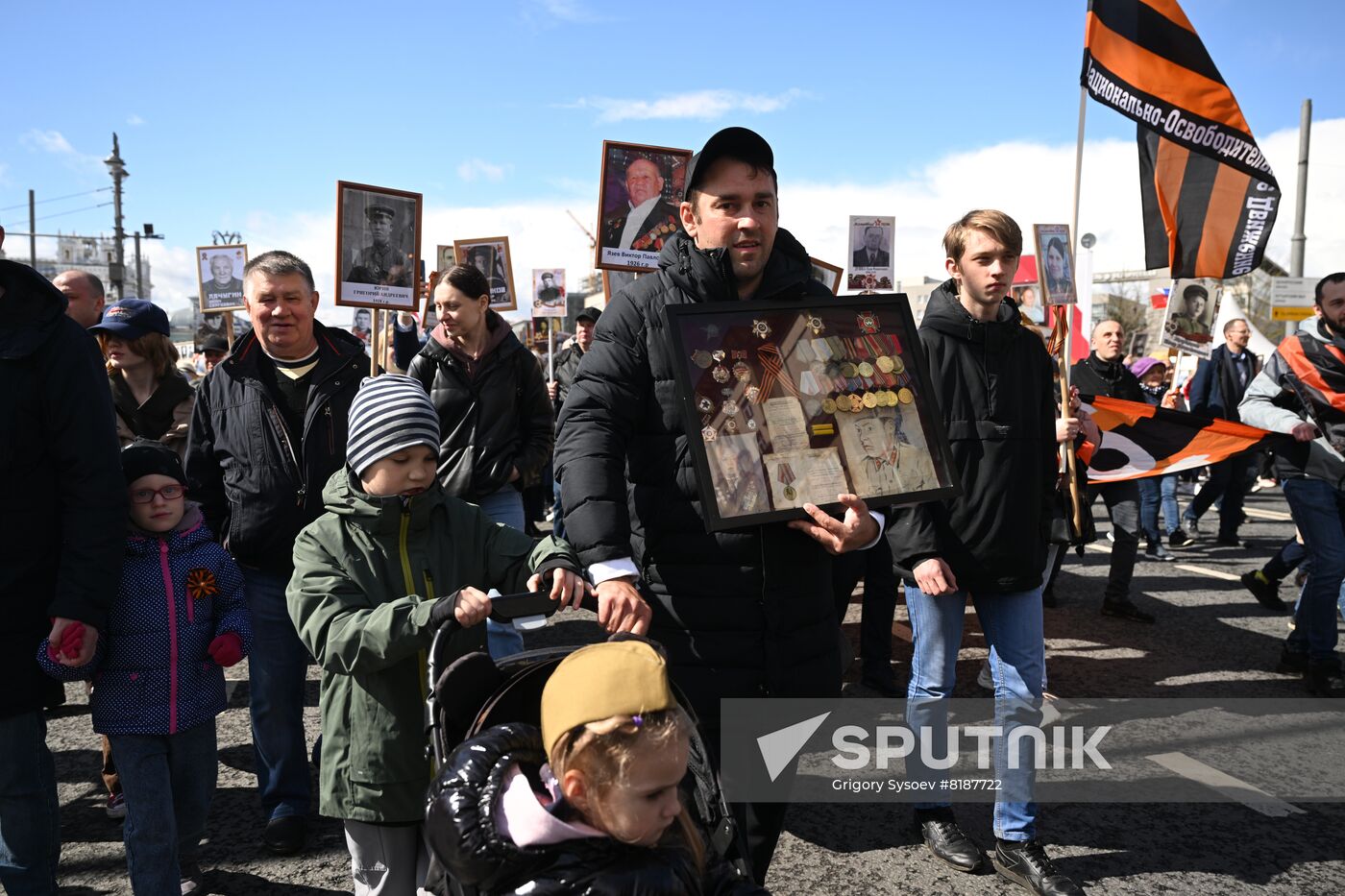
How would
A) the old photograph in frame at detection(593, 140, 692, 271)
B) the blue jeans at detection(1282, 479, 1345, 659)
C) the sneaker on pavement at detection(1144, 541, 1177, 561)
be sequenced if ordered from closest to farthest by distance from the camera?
1. the blue jeans at detection(1282, 479, 1345, 659)
2. the old photograph in frame at detection(593, 140, 692, 271)
3. the sneaker on pavement at detection(1144, 541, 1177, 561)

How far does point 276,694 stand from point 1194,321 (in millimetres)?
10385

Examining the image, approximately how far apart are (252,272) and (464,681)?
93.9 inches

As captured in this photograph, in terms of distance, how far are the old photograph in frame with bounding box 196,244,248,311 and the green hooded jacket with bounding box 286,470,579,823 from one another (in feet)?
24.9

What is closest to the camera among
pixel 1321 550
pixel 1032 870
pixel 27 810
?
pixel 27 810

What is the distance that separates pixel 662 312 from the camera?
8.23ft

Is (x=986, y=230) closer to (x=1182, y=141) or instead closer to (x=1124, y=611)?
(x=1182, y=141)

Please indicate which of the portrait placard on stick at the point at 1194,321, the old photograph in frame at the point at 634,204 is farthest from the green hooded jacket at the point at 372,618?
the portrait placard on stick at the point at 1194,321

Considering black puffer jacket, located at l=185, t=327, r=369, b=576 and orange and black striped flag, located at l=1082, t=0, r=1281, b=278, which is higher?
orange and black striped flag, located at l=1082, t=0, r=1281, b=278

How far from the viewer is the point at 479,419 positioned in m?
5.00

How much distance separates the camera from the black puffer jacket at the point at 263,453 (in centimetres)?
360

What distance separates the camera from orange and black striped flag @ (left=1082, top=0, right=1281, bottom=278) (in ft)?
18.6

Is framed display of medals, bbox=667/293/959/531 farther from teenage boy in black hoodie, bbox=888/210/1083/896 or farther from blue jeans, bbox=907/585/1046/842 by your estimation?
blue jeans, bbox=907/585/1046/842

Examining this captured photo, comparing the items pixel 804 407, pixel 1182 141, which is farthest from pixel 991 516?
pixel 1182 141

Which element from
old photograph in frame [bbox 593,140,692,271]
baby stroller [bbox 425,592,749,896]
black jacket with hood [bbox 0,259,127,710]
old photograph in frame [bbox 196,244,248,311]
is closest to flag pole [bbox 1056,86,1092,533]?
old photograph in frame [bbox 593,140,692,271]
